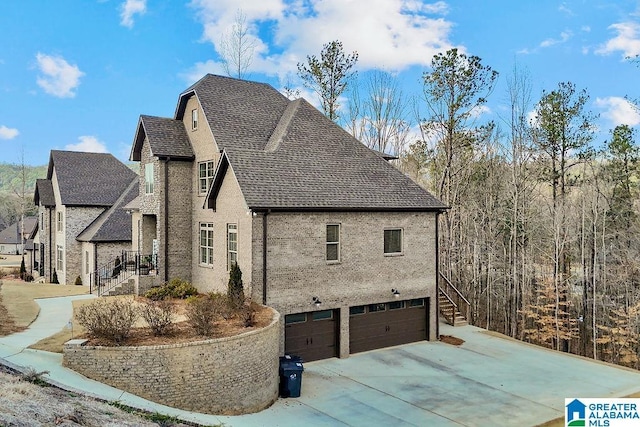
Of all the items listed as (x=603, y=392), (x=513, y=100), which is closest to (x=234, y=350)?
(x=603, y=392)

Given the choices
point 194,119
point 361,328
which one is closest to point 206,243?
point 194,119

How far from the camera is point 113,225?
99.4 ft

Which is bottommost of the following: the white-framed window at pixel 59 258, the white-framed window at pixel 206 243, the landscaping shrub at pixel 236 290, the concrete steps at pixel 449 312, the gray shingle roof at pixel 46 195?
the concrete steps at pixel 449 312

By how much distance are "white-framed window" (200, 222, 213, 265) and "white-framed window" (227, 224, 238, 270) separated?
1919mm

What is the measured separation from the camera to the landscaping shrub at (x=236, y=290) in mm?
14834

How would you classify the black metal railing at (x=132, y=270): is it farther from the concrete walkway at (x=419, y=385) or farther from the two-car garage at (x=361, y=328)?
the two-car garage at (x=361, y=328)

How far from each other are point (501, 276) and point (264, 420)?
991 inches

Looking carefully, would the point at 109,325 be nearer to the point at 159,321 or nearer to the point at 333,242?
the point at 159,321

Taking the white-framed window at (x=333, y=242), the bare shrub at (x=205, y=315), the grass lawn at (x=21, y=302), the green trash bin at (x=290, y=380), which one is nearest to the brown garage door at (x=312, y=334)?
the white-framed window at (x=333, y=242)

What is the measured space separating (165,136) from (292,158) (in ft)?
22.4

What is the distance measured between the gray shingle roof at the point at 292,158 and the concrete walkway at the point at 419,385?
612 centimetres

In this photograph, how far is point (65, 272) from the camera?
32.3 metres

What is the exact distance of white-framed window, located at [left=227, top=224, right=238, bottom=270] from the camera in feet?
59.4

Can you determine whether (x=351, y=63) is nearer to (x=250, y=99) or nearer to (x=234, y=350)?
(x=250, y=99)
